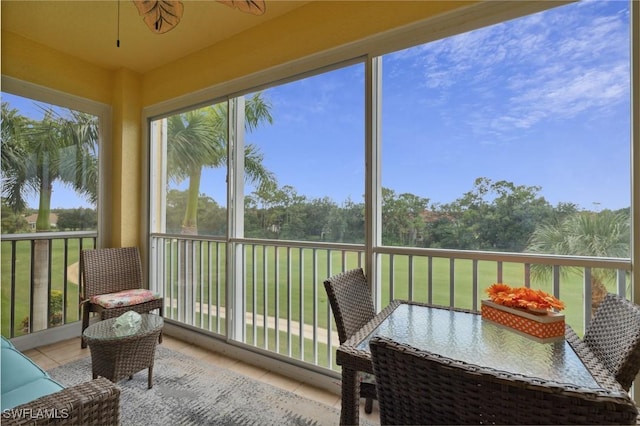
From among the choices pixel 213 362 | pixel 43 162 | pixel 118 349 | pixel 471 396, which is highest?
pixel 43 162

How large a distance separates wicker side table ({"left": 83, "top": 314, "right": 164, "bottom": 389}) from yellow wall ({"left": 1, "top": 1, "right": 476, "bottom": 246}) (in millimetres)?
1615

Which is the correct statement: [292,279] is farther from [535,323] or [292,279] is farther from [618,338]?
[618,338]

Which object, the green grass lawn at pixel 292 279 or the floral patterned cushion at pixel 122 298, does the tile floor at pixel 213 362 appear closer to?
the green grass lawn at pixel 292 279

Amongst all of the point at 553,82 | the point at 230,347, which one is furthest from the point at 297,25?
the point at 230,347

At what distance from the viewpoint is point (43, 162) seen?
2.81 m

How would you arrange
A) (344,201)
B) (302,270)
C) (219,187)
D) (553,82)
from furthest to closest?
(219,187)
(302,270)
(344,201)
(553,82)

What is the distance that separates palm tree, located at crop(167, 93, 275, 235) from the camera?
2631 mm

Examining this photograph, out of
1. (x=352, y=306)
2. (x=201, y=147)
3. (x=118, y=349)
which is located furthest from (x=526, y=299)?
(x=201, y=147)

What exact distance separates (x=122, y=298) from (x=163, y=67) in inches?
93.3

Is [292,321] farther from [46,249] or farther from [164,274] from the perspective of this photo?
[46,249]

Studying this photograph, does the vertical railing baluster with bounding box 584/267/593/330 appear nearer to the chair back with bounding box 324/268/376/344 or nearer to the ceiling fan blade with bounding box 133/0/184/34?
the chair back with bounding box 324/268/376/344

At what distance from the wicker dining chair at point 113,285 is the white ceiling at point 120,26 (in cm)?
195

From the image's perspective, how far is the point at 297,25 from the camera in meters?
2.26

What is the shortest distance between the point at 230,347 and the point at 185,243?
117cm
